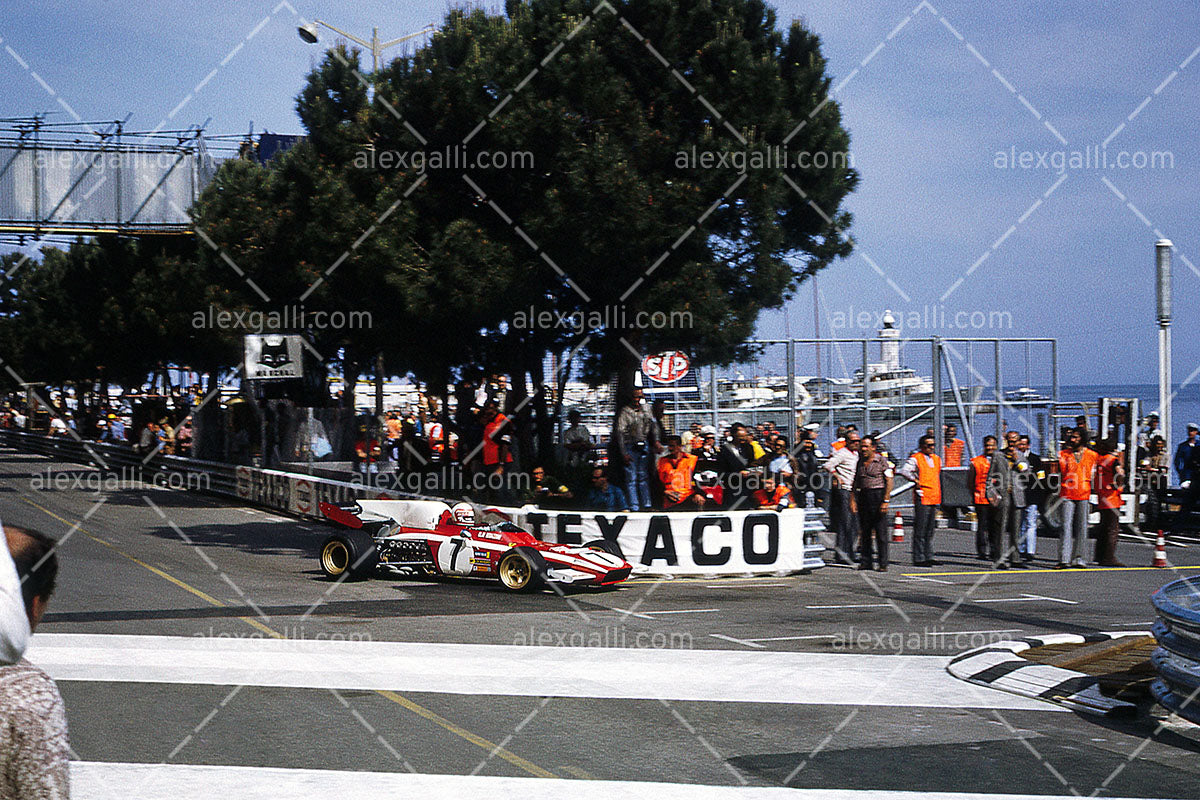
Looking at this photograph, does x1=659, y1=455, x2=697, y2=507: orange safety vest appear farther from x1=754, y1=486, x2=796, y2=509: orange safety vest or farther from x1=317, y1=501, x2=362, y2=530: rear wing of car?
x1=317, y1=501, x2=362, y2=530: rear wing of car

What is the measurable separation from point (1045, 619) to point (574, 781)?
7228 millimetres

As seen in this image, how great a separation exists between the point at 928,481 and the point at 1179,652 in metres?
9.76

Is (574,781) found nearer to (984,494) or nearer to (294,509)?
(984,494)

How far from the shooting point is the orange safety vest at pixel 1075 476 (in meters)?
16.1

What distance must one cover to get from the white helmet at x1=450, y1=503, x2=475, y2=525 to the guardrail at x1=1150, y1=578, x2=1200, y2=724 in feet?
28.2

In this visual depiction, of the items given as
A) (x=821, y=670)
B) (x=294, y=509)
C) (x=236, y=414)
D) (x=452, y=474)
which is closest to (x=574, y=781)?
(x=821, y=670)

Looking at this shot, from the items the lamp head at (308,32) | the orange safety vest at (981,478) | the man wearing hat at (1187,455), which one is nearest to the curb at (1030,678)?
the orange safety vest at (981,478)

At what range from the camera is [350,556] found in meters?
13.7

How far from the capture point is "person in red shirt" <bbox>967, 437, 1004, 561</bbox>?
16.2 metres

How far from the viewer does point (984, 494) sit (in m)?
16.4

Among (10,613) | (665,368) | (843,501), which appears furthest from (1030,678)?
(665,368)

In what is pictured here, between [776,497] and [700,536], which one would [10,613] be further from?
[776,497]

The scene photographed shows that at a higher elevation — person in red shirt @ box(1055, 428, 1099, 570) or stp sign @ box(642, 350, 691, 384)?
stp sign @ box(642, 350, 691, 384)

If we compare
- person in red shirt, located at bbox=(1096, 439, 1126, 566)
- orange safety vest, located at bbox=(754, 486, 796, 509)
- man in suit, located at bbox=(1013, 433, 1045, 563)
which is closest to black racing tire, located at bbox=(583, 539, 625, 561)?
orange safety vest, located at bbox=(754, 486, 796, 509)
